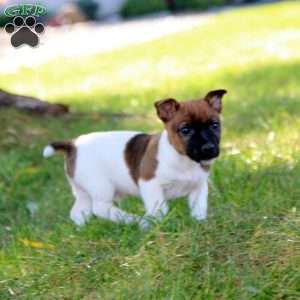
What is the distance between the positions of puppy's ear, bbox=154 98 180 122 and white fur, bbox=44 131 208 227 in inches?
6.6

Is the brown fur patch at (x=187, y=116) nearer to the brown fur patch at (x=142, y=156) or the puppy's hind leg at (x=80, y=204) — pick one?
the brown fur patch at (x=142, y=156)

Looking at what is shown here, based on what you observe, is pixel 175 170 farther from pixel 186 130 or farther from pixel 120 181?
pixel 120 181

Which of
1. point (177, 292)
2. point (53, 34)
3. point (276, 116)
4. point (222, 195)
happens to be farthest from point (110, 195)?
point (53, 34)

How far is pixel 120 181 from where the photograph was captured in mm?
5570

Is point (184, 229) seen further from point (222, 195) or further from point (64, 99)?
point (64, 99)

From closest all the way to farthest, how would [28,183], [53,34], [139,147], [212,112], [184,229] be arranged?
[184,229] → [212,112] → [139,147] → [28,183] → [53,34]

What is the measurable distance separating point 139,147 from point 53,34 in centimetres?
1736

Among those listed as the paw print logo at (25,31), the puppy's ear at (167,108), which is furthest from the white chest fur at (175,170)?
the paw print logo at (25,31)

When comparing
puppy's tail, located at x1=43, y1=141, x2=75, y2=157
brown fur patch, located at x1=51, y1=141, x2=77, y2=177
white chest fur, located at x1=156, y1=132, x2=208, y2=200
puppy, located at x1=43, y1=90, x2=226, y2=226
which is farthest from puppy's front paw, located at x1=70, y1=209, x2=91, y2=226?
white chest fur, located at x1=156, y1=132, x2=208, y2=200

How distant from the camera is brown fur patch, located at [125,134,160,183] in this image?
526 centimetres

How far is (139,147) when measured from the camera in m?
5.52

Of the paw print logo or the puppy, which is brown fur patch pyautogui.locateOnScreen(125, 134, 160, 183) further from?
the paw print logo

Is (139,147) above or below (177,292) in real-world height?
above

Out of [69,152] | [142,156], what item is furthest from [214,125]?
[69,152]
